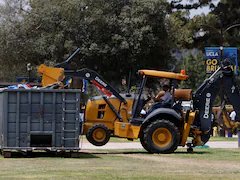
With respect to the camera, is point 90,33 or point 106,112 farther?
point 90,33

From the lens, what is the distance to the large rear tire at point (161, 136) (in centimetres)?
1984

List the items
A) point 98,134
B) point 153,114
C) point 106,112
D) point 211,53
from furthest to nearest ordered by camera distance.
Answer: point 211,53 → point 106,112 → point 98,134 → point 153,114

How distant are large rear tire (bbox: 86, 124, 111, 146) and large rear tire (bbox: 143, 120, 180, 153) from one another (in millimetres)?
1190

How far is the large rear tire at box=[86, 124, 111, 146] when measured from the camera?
65.8 feet

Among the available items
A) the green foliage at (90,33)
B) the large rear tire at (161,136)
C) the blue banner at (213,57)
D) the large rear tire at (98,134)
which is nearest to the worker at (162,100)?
the large rear tire at (161,136)

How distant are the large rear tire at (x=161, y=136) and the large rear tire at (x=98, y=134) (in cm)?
119

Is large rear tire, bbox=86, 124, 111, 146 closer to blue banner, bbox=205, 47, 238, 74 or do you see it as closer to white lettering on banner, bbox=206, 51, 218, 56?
blue banner, bbox=205, 47, 238, 74

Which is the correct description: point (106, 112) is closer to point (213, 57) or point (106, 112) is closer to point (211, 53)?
point (213, 57)

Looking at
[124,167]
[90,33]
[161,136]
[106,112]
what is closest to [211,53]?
[90,33]

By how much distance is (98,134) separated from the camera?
20125 mm

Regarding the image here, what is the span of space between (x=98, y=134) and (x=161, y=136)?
1.93 meters

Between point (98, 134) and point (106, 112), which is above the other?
point (106, 112)

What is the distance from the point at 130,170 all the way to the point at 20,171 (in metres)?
2.41

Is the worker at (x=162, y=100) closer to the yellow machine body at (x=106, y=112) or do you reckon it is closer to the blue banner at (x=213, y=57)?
the yellow machine body at (x=106, y=112)
